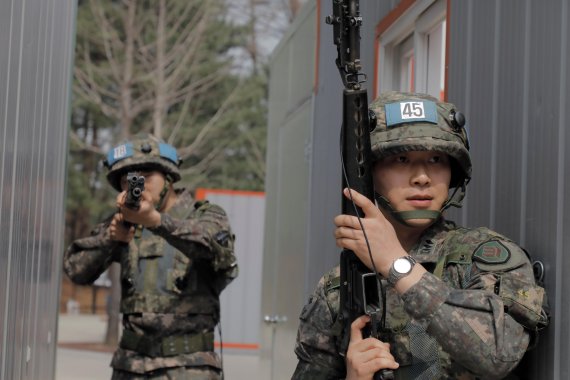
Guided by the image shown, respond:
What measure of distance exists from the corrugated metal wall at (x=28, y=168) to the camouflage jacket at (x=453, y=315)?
93 centimetres

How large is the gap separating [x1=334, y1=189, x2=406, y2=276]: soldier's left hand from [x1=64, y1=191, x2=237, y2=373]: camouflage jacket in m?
2.56

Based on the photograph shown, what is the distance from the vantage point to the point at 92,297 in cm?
3188

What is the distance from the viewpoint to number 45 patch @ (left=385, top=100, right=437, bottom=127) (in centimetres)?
282

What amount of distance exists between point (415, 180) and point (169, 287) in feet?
8.92

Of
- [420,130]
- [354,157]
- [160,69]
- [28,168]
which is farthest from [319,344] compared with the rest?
[160,69]

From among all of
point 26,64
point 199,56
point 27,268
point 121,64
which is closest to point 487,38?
point 26,64

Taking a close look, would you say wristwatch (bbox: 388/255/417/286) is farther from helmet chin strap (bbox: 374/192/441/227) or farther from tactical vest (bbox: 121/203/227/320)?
tactical vest (bbox: 121/203/227/320)

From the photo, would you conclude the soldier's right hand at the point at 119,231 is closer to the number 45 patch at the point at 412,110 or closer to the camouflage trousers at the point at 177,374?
the camouflage trousers at the point at 177,374

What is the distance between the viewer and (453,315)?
238 cm

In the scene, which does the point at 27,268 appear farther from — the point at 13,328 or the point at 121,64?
the point at 121,64

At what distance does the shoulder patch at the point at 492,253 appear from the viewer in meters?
2.55

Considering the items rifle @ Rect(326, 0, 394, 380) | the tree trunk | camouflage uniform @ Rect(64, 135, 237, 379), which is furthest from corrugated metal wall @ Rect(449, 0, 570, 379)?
the tree trunk

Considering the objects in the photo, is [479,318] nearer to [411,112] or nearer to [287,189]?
[411,112]

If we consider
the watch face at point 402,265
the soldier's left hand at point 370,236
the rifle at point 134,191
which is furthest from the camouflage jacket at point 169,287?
the watch face at point 402,265
